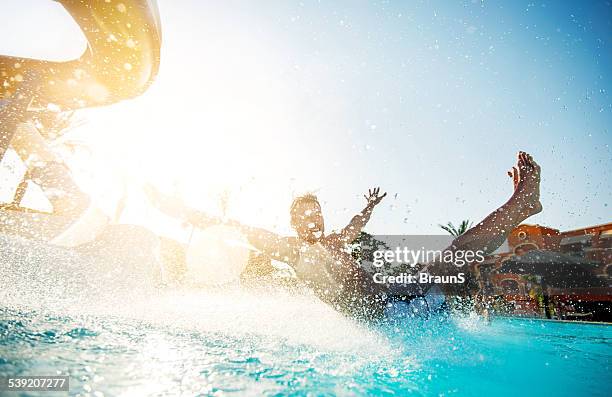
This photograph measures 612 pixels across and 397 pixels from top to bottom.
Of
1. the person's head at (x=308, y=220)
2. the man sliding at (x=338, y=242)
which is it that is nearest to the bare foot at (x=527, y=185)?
the man sliding at (x=338, y=242)

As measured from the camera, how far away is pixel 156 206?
3381 millimetres

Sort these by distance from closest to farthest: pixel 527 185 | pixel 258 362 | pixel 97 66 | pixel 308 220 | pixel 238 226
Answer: pixel 258 362 < pixel 527 185 < pixel 238 226 < pixel 308 220 < pixel 97 66

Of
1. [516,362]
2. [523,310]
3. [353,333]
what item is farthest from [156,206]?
[523,310]

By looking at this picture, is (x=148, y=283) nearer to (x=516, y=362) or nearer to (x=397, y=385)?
(x=397, y=385)

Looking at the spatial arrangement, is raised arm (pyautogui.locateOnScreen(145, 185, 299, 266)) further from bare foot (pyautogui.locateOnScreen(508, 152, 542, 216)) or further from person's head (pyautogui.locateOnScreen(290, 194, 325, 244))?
bare foot (pyautogui.locateOnScreen(508, 152, 542, 216))

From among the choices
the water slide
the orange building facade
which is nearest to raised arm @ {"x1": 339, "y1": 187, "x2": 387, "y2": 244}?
the water slide

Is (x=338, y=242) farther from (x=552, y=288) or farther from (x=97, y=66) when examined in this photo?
(x=552, y=288)

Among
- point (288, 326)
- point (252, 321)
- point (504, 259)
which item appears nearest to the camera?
point (288, 326)

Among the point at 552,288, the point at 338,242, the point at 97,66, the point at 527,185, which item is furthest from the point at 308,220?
the point at 552,288

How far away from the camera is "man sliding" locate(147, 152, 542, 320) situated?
117 inches

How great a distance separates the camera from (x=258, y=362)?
2098 mm

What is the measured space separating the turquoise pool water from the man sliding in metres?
0.54

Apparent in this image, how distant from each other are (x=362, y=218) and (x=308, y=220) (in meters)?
1.75

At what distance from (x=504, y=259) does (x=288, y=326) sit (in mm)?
25071
